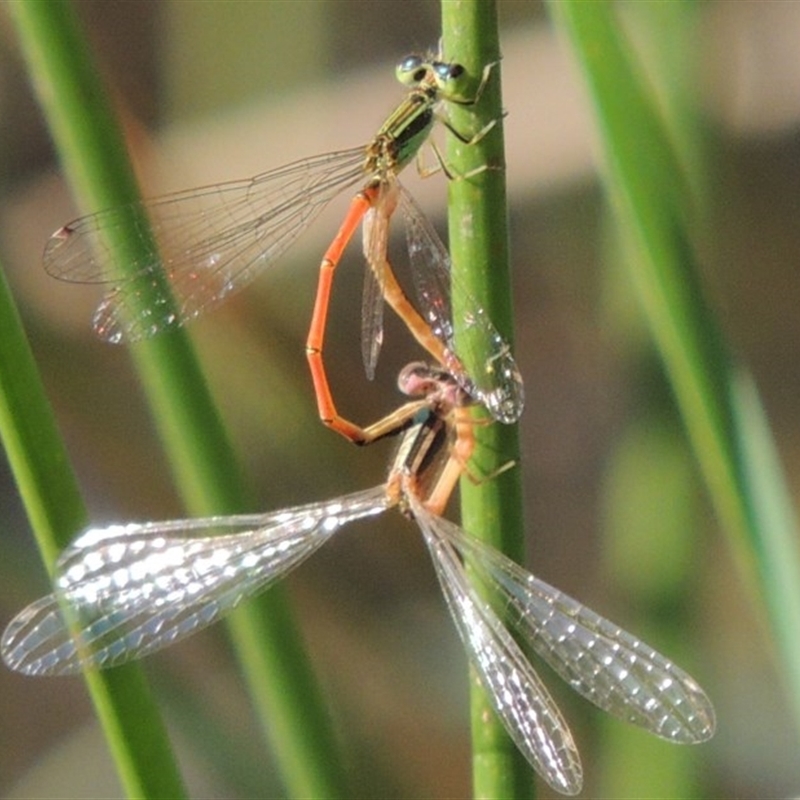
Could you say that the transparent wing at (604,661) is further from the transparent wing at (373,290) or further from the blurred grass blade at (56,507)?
the blurred grass blade at (56,507)

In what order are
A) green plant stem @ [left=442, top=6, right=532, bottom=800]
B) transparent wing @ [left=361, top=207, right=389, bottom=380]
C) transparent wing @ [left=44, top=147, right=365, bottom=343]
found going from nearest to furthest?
green plant stem @ [left=442, top=6, right=532, bottom=800] < transparent wing @ [left=44, top=147, right=365, bottom=343] < transparent wing @ [left=361, top=207, right=389, bottom=380]

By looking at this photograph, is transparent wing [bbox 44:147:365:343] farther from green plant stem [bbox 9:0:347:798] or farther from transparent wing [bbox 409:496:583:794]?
transparent wing [bbox 409:496:583:794]

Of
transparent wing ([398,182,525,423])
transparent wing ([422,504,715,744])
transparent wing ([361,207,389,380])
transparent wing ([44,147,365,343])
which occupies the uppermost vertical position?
transparent wing ([44,147,365,343])

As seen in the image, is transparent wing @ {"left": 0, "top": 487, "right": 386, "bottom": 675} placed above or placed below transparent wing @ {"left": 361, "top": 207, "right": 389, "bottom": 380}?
below

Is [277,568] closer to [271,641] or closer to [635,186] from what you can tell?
[271,641]

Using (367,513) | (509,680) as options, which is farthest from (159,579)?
(509,680)

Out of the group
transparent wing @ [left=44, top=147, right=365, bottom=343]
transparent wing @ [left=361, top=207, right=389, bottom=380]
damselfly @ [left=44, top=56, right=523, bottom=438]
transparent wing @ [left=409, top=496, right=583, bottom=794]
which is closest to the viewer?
damselfly @ [left=44, top=56, right=523, bottom=438]

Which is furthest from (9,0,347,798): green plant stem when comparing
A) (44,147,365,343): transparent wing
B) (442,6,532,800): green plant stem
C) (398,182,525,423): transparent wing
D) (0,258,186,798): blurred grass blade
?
(442,6,532,800): green plant stem

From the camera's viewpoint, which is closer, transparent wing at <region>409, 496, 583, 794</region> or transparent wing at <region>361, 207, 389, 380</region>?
transparent wing at <region>409, 496, 583, 794</region>
